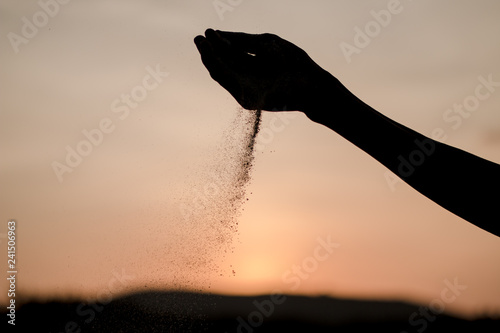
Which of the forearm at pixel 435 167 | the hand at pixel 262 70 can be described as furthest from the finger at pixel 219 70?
the forearm at pixel 435 167

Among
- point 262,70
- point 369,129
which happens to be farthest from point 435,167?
point 262,70

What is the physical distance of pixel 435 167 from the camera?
209cm

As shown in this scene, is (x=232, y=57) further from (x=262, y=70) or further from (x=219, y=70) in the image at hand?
(x=262, y=70)

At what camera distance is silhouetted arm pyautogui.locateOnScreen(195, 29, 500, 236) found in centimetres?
205

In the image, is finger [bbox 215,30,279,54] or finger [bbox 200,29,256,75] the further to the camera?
finger [bbox 200,29,256,75]

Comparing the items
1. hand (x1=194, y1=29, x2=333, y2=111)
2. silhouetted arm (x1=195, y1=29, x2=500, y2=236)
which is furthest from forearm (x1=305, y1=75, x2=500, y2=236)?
hand (x1=194, y1=29, x2=333, y2=111)

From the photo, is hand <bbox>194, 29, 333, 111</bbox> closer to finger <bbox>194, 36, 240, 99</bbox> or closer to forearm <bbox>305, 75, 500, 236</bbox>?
finger <bbox>194, 36, 240, 99</bbox>

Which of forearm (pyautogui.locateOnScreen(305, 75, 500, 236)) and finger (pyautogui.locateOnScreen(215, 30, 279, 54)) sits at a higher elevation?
finger (pyautogui.locateOnScreen(215, 30, 279, 54))

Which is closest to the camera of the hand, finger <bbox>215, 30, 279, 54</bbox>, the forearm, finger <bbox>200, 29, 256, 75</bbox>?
the forearm

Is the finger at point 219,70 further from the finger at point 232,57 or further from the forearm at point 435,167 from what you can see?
the forearm at point 435,167

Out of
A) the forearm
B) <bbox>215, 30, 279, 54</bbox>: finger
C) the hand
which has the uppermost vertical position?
<bbox>215, 30, 279, 54</bbox>: finger

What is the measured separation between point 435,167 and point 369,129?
0.86 feet

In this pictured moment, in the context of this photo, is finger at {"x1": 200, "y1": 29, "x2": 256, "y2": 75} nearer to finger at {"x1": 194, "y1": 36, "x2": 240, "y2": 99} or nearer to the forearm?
finger at {"x1": 194, "y1": 36, "x2": 240, "y2": 99}

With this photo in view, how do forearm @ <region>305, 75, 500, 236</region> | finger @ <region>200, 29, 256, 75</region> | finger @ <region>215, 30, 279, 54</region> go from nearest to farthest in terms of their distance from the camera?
forearm @ <region>305, 75, 500, 236</region> → finger @ <region>215, 30, 279, 54</region> → finger @ <region>200, 29, 256, 75</region>
